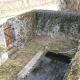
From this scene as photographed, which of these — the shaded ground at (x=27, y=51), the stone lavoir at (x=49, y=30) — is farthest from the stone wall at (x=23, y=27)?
the shaded ground at (x=27, y=51)

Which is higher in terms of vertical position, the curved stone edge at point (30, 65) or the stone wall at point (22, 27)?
the stone wall at point (22, 27)

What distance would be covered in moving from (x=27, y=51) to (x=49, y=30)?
255 cm

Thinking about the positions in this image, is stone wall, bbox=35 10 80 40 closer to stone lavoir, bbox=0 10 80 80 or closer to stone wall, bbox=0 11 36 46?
stone lavoir, bbox=0 10 80 80

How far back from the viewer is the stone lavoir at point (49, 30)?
8.20 metres

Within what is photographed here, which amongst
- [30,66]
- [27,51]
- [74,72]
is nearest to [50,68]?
[30,66]

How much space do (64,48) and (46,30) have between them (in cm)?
219

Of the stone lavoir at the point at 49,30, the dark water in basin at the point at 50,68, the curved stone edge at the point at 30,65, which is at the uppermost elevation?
the stone lavoir at the point at 49,30

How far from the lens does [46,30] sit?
9828 mm

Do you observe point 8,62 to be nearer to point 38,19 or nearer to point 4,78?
point 4,78

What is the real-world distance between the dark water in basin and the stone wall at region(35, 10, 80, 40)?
208cm

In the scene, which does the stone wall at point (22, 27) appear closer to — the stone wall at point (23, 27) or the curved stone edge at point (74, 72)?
the stone wall at point (23, 27)

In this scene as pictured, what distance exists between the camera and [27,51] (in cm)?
817

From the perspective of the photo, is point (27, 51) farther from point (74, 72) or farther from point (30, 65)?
point (74, 72)

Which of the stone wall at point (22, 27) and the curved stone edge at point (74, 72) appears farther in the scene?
the stone wall at point (22, 27)
